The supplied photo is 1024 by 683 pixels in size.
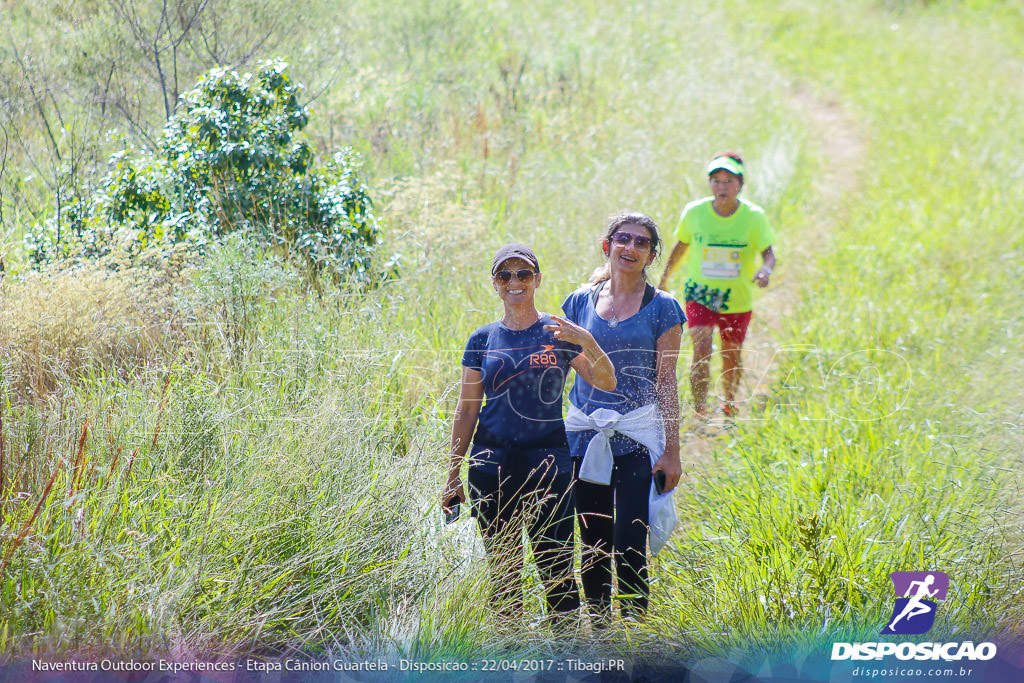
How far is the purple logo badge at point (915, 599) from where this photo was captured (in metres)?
3.23

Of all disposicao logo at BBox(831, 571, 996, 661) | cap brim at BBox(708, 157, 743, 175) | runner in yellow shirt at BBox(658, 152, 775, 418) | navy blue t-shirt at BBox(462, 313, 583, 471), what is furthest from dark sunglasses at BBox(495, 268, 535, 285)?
cap brim at BBox(708, 157, 743, 175)

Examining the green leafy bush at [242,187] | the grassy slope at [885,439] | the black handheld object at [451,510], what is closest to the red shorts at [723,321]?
the grassy slope at [885,439]

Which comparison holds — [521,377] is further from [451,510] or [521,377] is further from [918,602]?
[918,602]

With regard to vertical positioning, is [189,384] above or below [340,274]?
below

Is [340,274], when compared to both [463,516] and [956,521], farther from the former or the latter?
[956,521]

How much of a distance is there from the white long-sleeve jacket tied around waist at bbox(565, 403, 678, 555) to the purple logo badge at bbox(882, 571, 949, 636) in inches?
35.2

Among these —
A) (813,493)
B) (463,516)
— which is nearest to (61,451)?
(463,516)

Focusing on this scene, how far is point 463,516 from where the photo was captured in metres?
3.54

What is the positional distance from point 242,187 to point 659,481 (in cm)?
368

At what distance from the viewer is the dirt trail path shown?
5387 mm

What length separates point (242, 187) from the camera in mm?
5801

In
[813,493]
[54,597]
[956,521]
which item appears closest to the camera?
[54,597]

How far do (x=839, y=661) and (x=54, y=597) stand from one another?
2.68m

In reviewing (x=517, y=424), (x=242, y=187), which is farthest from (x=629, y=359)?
(x=242, y=187)
